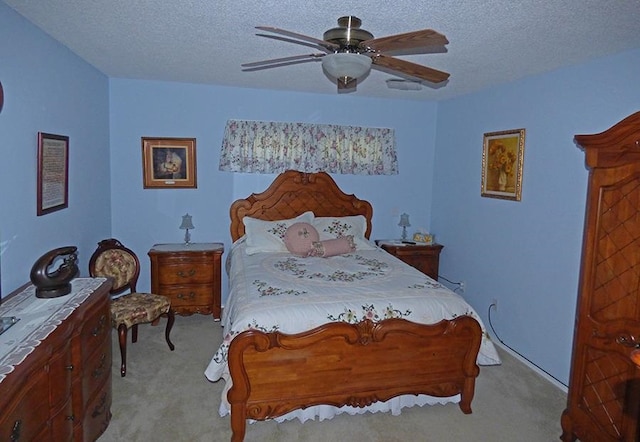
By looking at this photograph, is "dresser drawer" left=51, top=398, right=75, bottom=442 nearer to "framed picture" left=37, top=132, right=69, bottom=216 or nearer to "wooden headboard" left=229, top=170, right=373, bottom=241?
"framed picture" left=37, top=132, right=69, bottom=216

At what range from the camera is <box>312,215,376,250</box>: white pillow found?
4.38 m

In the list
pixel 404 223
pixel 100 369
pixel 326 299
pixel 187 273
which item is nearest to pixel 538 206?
pixel 404 223

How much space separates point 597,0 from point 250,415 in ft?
9.51

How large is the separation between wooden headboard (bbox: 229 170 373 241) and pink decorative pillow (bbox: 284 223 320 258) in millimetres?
478

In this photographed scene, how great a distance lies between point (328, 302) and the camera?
2607 millimetres

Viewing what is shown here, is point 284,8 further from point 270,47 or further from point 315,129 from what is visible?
point 315,129

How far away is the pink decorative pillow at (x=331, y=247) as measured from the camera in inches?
155

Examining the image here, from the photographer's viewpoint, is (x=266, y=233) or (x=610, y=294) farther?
(x=266, y=233)

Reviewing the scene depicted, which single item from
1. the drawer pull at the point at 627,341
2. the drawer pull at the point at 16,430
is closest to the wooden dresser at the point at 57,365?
the drawer pull at the point at 16,430

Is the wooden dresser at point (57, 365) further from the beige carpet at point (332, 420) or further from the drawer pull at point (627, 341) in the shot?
A: the drawer pull at point (627, 341)

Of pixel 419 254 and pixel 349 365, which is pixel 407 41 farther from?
pixel 419 254

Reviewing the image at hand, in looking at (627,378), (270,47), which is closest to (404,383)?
(627,378)

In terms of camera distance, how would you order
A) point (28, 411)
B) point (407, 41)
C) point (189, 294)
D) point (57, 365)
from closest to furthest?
point (28, 411) < point (57, 365) < point (407, 41) < point (189, 294)

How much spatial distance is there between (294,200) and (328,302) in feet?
7.07
